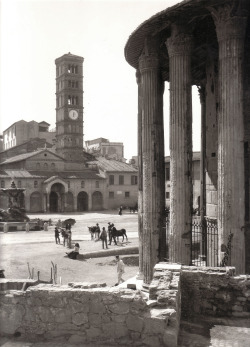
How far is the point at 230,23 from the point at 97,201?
49.6 metres

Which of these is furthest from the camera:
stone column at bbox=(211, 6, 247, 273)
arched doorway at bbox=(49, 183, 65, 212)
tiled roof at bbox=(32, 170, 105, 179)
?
tiled roof at bbox=(32, 170, 105, 179)

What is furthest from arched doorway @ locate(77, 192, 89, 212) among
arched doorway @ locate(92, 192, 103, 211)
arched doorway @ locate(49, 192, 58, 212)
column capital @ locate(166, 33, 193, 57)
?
column capital @ locate(166, 33, 193, 57)

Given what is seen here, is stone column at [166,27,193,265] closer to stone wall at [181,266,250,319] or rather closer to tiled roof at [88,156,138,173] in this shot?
stone wall at [181,266,250,319]

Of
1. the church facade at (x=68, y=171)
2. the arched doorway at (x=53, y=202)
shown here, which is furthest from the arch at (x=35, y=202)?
the arched doorway at (x=53, y=202)

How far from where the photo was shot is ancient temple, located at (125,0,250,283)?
417 inches

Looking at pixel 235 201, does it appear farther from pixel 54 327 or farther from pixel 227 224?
pixel 54 327

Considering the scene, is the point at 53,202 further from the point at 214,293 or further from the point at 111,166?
the point at 214,293

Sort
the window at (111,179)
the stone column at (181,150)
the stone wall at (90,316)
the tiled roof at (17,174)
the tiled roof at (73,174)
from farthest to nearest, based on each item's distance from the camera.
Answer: the window at (111,179) < the tiled roof at (73,174) < the tiled roof at (17,174) < the stone column at (181,150) < the stone wall at (90,316)

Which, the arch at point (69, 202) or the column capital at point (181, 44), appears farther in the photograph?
the arch at point (69, 202)

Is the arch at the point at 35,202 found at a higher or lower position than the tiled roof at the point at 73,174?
lower

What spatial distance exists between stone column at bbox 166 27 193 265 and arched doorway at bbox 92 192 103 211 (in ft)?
155

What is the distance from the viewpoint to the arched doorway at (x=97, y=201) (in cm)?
→ 5861

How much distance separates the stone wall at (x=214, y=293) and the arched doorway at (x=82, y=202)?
5019 centimetres

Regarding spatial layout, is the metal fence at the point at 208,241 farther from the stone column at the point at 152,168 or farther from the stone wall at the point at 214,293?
the stone wall at the point at 214,293
